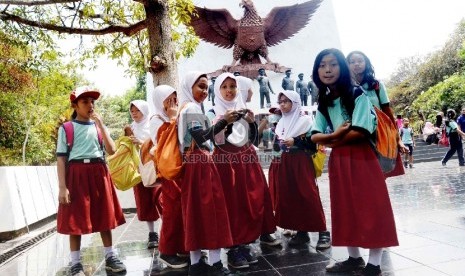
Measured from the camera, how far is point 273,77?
19.5 metres

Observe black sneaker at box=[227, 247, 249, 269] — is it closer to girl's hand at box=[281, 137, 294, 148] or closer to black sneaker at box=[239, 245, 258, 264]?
black sneaker at box=[239, 245, 258, 264]

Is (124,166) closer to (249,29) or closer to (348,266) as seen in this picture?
(348,266)

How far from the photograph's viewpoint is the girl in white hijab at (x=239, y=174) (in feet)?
10.2

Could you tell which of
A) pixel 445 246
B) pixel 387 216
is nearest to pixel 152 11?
pixel 387 216

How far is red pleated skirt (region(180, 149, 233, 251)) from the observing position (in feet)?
9.18

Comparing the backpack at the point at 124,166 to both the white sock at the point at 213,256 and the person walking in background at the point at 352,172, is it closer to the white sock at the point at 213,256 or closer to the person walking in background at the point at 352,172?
the white sock at the point at 213,256

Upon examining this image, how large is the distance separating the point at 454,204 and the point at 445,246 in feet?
6.97

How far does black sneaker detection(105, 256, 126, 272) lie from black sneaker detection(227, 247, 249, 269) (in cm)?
95

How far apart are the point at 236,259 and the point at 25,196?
12.1 ft

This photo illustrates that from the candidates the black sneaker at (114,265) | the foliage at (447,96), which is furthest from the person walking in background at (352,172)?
the foliage at (447,96)

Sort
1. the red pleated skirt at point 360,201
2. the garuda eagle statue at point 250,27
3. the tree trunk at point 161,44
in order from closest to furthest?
1. the red pleated skirt at point 360,201
2. the tree trunk at point 161,44
3. the garuda eagle statue at point 250,27

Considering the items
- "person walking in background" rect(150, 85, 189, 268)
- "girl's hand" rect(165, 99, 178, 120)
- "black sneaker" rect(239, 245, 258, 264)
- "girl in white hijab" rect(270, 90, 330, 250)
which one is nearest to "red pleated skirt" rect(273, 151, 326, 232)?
"girl in white hijab" rect(270, 90, 330, 250)

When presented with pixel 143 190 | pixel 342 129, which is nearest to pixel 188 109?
pixel 342 129

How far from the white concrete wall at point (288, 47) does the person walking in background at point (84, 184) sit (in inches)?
649
